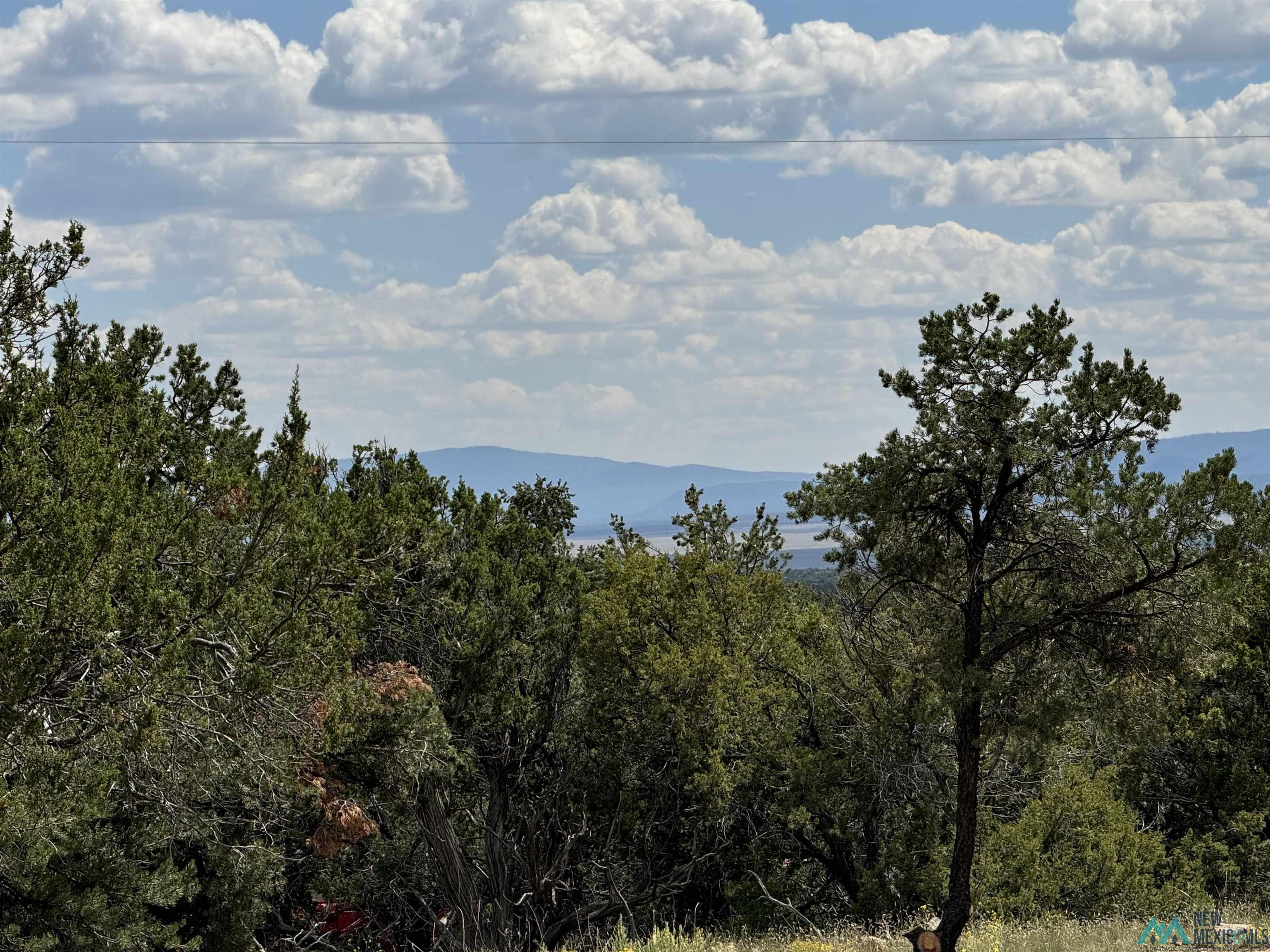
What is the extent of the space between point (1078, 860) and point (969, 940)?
8397 mm

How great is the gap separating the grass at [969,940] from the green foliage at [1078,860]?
13.8 feet

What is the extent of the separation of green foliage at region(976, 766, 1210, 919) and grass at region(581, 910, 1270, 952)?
4.20 meters

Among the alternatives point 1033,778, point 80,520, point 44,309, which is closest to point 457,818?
point 1033,778

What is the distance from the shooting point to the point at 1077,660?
45.1ft

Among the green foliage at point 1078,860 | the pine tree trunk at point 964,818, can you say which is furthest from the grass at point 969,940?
the green foliage at point 1078,860

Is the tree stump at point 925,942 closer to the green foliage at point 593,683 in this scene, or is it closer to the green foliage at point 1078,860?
the green foliage at point 593,683

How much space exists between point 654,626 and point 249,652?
11437 mm

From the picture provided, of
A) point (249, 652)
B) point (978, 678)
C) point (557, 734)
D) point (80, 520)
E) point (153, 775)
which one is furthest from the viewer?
point (557, 734)

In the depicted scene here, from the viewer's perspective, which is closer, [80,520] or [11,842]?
[80,520]

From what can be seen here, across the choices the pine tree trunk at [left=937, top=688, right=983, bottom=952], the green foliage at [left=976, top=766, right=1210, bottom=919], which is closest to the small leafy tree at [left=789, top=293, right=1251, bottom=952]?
the pine tree trunk at [left=937, top=688, right=983, bottom=952]

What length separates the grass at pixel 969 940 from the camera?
12555 millimetres

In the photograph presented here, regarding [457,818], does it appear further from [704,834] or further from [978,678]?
[978,678]

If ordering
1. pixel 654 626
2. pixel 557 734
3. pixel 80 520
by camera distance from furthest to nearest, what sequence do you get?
pixel 557 734 < pixel 654 626 < pixel 80 520

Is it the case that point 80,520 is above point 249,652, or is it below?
above
